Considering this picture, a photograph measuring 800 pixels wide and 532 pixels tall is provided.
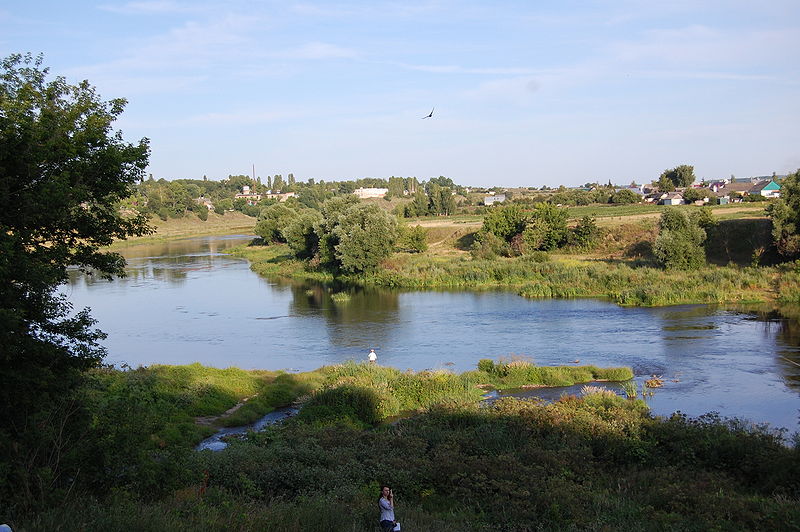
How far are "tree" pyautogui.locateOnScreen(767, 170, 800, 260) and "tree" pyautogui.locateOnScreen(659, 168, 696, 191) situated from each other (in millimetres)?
82647

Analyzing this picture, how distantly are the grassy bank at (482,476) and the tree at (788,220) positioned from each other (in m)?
27.9

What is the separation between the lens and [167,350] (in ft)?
103

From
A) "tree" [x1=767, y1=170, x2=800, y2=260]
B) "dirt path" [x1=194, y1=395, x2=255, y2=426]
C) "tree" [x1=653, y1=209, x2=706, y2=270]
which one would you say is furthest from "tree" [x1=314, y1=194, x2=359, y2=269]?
"dirt path" [x1=194, y1=395, x2=255, y2=426]

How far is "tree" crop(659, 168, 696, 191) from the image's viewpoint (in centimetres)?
11994

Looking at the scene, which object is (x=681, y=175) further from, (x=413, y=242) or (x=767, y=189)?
(x=413, y=242)

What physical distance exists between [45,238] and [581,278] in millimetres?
37667

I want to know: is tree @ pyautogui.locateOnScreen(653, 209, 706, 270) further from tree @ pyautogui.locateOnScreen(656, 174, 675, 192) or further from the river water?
tree @ pyautogui.locateOnScreen(656, 174, 675, 192)

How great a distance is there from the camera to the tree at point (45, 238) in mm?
9461

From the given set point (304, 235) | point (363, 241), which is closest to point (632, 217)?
point (363, 241)

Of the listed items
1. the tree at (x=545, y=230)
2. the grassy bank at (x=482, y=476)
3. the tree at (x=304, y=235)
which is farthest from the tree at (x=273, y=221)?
the grassy bank at (x=482, y=476)

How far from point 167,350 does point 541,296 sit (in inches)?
905

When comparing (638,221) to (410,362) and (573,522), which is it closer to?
(410,362)

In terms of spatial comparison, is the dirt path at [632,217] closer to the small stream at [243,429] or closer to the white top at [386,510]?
the small stream at [243,429]

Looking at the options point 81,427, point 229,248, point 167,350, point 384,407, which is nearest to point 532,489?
point 81,427
